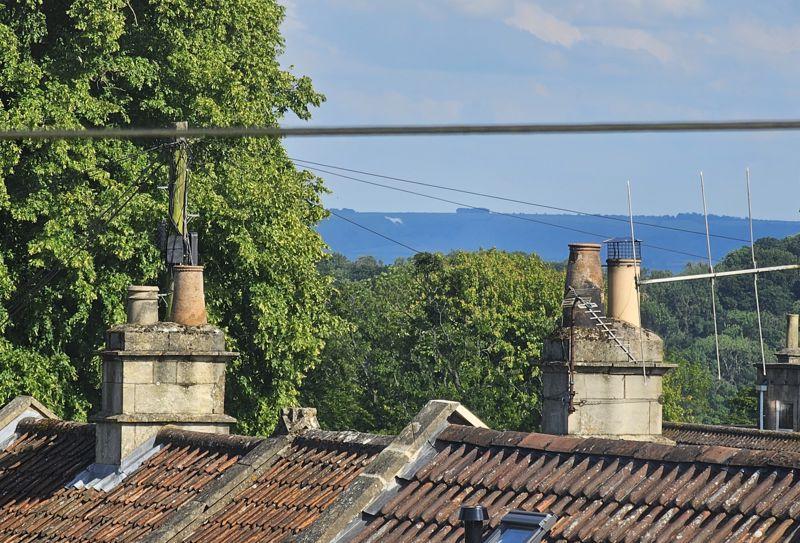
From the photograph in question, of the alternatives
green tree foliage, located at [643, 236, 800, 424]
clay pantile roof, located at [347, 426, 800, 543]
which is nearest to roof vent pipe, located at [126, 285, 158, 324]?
clay pantile roof, located at [347, 426, 800, 543]

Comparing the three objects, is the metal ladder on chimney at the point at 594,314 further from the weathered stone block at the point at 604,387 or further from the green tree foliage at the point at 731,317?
the green tree foliage at the point at 731,317

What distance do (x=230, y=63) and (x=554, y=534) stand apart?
67.0ft

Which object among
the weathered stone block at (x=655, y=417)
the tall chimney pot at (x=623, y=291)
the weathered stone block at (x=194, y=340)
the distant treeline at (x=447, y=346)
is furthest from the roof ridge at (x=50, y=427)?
the distant treeline at (x=447, y=346)

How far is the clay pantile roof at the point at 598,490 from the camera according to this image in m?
10.5

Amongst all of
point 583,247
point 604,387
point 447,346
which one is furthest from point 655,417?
point 447,346

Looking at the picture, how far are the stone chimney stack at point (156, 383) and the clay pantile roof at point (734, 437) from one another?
34.0ft

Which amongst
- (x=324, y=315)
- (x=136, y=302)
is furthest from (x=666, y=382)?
(x=136, y=302)

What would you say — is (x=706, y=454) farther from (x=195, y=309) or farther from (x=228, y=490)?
(x=195, y=309)

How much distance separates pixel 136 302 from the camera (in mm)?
17078

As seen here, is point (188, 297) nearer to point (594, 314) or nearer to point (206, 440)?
point (206, 440)

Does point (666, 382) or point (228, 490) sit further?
point (666, 382)

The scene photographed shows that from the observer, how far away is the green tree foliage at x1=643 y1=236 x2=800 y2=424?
355 ft

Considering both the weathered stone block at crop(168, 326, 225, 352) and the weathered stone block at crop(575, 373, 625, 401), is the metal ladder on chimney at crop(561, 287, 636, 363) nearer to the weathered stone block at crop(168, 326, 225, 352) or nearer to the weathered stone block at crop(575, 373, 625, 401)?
the weathered stone block at crop(575, 373, 625, 401)

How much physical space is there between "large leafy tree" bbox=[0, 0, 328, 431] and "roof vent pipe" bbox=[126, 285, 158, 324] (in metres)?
9.57
